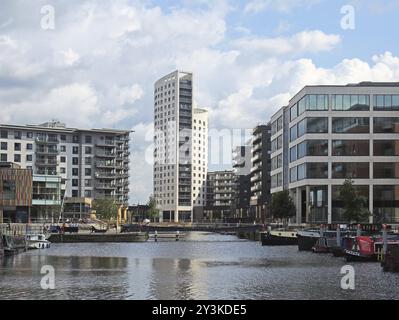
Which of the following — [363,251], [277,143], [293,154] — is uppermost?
[277,143]

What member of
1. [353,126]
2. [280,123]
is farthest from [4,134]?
[353,126]

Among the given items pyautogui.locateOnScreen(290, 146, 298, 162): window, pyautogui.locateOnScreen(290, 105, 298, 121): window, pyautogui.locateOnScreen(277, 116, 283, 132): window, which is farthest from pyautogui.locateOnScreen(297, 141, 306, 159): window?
pyautogui.locateOnScreen(277, 116, 283, 132): window

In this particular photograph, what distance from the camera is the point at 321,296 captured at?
1622 inches

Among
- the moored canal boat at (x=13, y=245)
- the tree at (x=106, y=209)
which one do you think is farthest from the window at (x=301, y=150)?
the moored canal boat at (x=13, y=245)

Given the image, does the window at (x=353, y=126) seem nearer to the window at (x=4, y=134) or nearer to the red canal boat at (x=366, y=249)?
the red canal boat at (x=366, y=249)

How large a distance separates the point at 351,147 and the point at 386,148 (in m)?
6.30

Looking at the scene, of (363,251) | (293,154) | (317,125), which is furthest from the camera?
(293,154)

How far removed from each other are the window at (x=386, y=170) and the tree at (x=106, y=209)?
245 ft

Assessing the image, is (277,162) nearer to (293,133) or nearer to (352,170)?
(293,133)

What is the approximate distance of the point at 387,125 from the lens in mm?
132000

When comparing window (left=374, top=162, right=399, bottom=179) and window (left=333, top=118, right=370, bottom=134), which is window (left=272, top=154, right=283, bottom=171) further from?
window (left=374, top=162, right=399, bottom=179)
